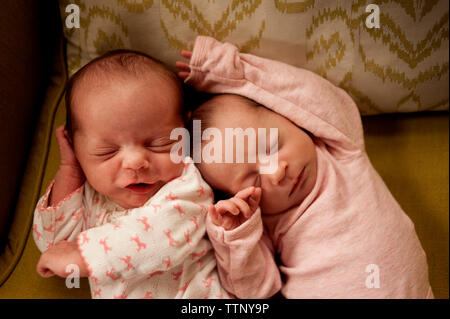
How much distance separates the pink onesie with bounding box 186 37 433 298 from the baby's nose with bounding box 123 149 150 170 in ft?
0.67

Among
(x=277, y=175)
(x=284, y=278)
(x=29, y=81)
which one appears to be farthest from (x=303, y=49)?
(x=29, y=81)

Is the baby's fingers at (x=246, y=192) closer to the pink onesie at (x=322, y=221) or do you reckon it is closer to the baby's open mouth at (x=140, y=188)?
the pink onesie at (x=322, y=221)

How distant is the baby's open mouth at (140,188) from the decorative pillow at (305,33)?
0.32m

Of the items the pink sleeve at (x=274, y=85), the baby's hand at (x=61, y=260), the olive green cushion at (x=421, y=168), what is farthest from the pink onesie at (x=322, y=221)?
the baby's hand at (x=61, y=260)

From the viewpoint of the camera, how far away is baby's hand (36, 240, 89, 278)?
817mm

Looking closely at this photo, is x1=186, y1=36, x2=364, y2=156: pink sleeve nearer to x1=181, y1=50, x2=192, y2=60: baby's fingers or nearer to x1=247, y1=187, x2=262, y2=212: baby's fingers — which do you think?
x1=181, y1=50, x2=192, y2=60: baby's fingers

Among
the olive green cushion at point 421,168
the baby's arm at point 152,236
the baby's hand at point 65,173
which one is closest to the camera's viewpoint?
the baby's arm at point 152,236

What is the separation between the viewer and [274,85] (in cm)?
94

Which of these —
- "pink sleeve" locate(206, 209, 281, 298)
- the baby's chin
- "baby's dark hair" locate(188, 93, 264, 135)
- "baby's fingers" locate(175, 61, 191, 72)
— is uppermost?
"baby's fingers" locate(175, 61, 191, 72)

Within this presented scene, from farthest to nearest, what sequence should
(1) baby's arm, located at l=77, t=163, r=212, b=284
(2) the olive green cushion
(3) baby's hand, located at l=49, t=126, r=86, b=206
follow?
(2) the olive green cushion, (3) baby's hand, located at l=49, t=126, r=86, b=206, (1) baby's arm, located at l=77, t=163, r=212, b=284

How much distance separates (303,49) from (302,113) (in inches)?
6.3

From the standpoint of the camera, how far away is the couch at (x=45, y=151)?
91 centimetres

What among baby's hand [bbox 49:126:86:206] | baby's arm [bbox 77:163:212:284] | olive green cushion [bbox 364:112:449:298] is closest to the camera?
baby's arm [bbox 77:163:212:284]

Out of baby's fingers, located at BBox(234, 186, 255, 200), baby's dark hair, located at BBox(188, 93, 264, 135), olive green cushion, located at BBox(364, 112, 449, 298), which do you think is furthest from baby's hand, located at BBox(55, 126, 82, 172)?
olive green cushion, located at BBox(364, 112, 449, 298)
